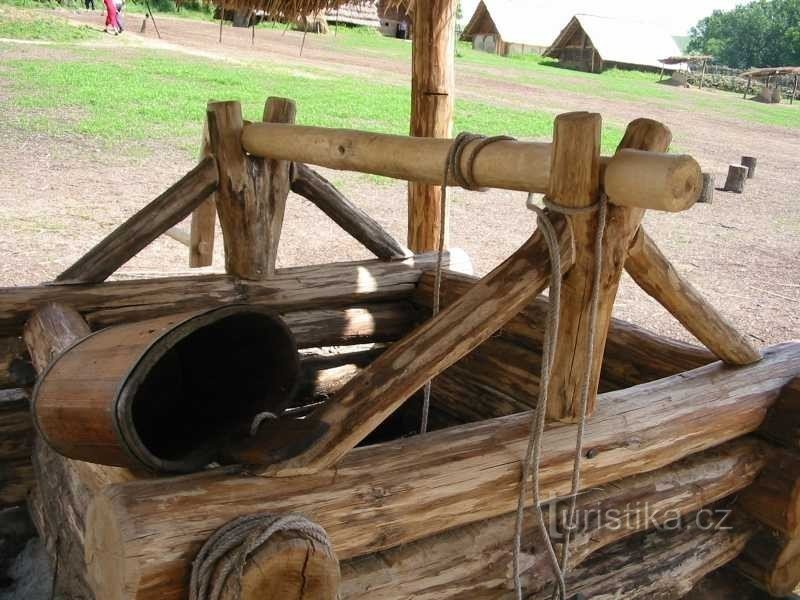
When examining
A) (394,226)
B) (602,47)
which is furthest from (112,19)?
(602,47)

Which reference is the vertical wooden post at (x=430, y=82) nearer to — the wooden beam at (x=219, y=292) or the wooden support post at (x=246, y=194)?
the wooden beam at (x=219, y=292)

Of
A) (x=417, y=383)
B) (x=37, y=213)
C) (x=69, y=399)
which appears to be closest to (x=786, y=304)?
(x=417, y=383)

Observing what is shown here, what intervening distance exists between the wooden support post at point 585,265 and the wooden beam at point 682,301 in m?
0.18

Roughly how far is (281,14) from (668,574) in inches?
141

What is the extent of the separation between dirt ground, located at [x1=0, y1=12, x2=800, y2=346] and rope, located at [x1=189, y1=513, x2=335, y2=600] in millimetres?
2000

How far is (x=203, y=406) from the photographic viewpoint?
2.79 metres

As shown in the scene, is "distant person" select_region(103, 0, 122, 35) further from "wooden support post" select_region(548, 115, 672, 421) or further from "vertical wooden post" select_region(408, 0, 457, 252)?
"wooden support post" select_region(548, 115, 672, 421)

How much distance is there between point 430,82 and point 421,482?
10.4 ft

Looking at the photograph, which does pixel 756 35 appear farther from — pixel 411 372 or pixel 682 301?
pixel 411 372

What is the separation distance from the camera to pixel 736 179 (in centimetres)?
1177

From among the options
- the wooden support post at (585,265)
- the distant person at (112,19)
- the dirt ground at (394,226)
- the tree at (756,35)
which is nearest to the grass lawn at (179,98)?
the dirt ground at (394,226)

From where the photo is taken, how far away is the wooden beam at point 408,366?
2012 millimetres

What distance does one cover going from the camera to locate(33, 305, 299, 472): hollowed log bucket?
1.97 meters

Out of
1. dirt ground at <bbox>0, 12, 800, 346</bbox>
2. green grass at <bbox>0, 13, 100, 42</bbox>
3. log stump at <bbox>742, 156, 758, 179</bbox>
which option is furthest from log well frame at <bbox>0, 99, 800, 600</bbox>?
green grass at <bbox>0, 13, 100, 42</bbox>
